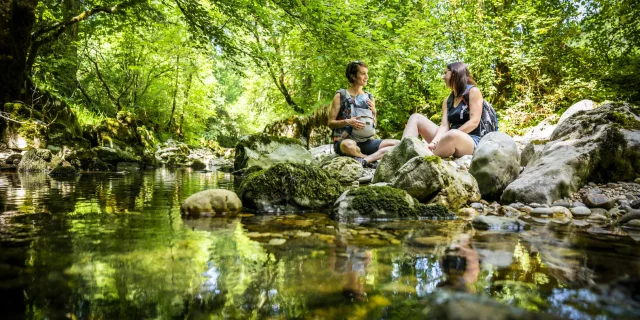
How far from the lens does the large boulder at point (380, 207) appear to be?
293 centimetres

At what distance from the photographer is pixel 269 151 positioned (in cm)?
850

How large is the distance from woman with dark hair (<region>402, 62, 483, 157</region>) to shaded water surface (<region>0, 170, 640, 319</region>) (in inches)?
95.5

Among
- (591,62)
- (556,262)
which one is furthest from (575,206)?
(591,62)

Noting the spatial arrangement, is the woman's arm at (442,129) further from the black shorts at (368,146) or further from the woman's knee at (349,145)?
the woman's knee at (349,145)

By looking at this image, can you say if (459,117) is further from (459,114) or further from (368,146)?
(368,146)

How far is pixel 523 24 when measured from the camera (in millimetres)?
11305

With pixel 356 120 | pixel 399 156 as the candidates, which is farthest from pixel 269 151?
pixel 399 156

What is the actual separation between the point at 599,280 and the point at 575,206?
2.07 m

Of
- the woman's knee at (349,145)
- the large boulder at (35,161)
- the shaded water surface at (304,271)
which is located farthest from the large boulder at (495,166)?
the large boulder at (35,161)

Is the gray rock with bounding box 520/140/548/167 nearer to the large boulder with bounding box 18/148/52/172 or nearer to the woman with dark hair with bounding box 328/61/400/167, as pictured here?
the woman with dark hair with bounding box 328/61/400/167

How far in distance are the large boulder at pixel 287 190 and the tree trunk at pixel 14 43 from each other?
8.37 m

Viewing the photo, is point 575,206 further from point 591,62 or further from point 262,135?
point 591,62

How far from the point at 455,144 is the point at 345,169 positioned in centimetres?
185

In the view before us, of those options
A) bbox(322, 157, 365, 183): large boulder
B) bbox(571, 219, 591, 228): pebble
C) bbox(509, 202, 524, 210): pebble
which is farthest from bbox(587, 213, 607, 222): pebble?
bbox(322, 157, 365, 183): large boulder
